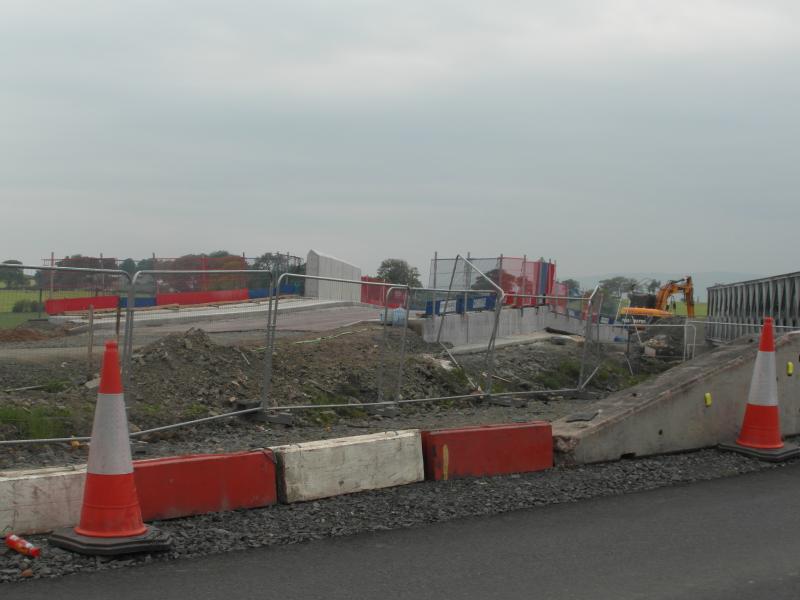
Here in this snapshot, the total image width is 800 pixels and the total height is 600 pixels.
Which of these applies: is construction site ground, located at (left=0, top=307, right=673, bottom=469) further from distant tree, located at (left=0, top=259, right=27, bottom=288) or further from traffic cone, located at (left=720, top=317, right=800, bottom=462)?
traffic cone, located at (left=720, top=317, right=800, bottom=462)

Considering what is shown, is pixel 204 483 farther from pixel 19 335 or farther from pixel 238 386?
pixel 238 386

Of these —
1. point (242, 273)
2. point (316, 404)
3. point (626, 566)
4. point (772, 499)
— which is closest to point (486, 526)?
point (626, 566)

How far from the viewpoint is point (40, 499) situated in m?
5.95

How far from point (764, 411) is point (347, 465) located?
4.86 meters

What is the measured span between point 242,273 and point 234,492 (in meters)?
3.77

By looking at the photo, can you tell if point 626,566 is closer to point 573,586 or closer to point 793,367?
point 573,586

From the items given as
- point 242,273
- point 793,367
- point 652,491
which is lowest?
point 652,491

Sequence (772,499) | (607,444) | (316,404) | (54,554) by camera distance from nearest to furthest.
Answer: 1. (54,554)
2. (772,499)
3. (607,444)
4. (316,404)

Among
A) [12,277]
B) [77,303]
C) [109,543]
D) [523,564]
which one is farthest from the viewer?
[77,303]

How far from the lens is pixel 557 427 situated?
9.23m

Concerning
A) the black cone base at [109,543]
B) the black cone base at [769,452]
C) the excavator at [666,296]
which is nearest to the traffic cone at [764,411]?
the black cone base at [769,452]

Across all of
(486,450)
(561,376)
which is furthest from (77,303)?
(561,376)

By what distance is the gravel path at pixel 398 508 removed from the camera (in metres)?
5.54

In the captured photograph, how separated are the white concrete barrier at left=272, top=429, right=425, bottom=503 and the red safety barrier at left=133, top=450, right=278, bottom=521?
0.50ft
